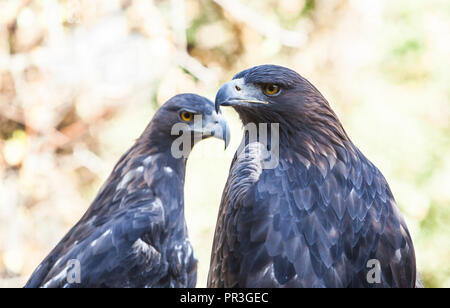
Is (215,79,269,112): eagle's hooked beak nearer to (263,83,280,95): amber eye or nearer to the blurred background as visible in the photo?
(263,83,280,95): amber eye

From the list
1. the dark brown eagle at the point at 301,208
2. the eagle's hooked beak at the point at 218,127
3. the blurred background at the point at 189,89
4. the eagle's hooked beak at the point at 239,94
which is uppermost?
the blurred background at the point at 189,89

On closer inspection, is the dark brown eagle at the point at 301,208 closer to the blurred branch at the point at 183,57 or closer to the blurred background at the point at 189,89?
the blurred background at the point at 189,89

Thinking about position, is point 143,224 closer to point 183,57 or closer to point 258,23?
point 183,57

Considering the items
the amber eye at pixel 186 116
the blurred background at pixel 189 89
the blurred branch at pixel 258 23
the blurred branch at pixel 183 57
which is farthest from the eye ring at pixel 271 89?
the blurred branch at pixel 258 23

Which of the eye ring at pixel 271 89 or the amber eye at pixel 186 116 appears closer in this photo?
the eye ring at pixel 271 89

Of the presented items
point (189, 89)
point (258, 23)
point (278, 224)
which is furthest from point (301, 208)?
point (258, 23)

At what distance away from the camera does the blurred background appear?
20.7 ft

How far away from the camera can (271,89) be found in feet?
8.23

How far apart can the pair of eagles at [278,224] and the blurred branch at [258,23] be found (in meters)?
4.00

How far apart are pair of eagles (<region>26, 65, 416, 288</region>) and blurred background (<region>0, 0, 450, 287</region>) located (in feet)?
10.2

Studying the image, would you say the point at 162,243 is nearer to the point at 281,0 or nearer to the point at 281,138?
the point at 281,138

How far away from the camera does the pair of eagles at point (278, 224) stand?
2205 mm
